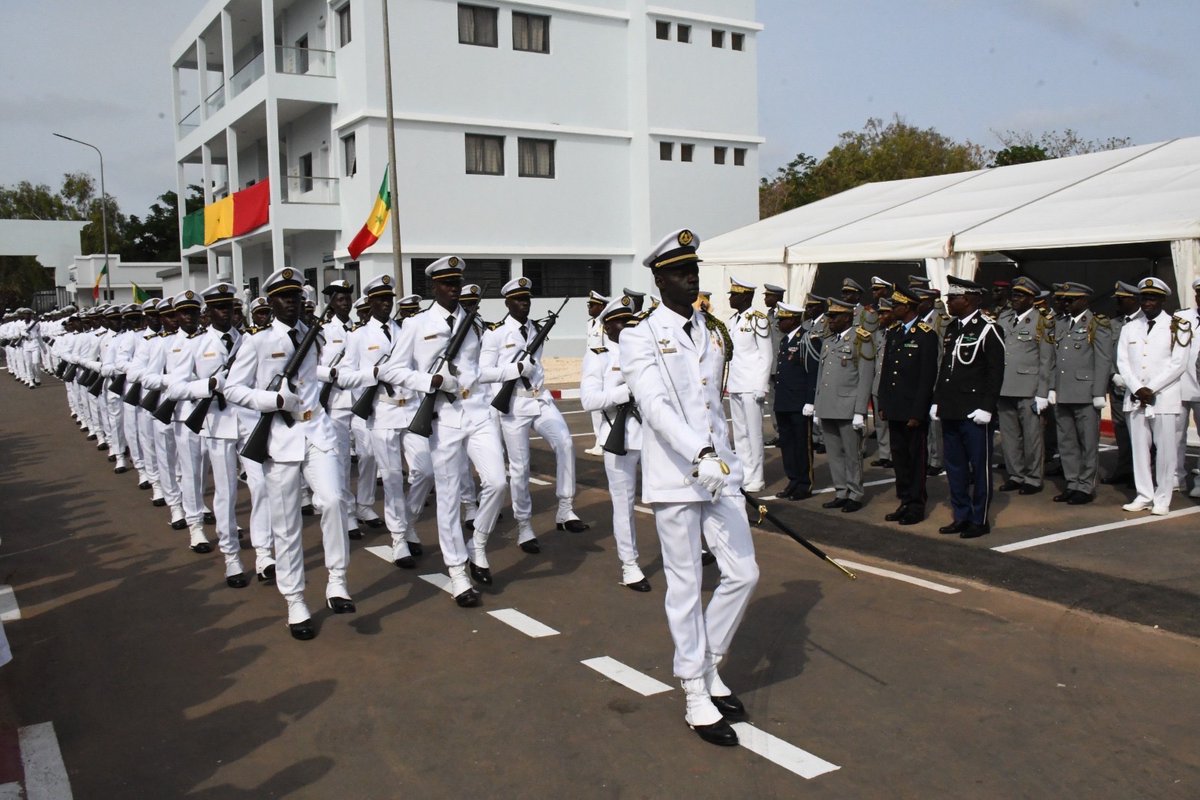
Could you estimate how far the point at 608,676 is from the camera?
18.3 feet

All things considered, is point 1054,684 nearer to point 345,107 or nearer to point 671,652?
point 671,652

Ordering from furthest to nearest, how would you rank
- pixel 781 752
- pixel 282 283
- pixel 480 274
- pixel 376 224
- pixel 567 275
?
pixel 567 275 → pixel 480 274 → pixel 376 224 → pixel 282 283 → pixel 781 752

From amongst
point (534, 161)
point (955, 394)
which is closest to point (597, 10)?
point (534, 161)

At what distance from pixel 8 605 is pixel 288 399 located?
9.43ft

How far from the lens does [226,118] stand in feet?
110

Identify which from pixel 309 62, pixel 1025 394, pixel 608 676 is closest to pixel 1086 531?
pixel 1025 394

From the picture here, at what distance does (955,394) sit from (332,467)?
520 cm

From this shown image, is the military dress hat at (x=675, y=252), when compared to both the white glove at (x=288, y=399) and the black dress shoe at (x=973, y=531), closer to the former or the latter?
the white glove at (x=288, y=399)

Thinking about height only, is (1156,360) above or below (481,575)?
above

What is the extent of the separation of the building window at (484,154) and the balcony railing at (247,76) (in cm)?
638

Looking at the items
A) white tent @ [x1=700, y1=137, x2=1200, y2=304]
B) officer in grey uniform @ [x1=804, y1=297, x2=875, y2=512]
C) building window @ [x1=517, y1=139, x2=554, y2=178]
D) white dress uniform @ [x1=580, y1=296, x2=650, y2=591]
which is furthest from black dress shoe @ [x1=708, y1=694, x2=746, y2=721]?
building window @ [x1=517, y1=139, x2=554, y2=178]

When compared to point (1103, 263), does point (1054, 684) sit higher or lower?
lower

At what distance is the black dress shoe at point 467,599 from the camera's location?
697cm

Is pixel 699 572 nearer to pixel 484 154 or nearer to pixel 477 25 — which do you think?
pixel 484 154
